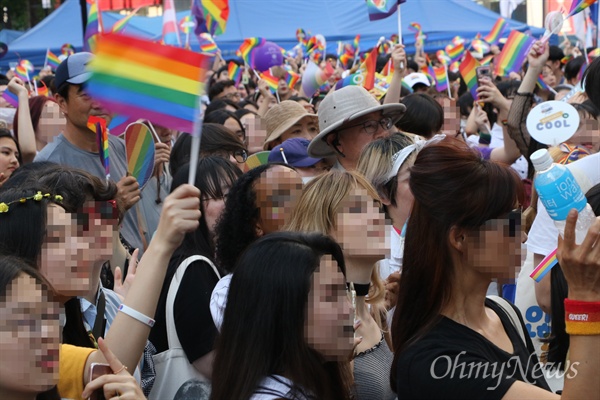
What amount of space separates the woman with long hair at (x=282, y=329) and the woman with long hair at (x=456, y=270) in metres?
0.21

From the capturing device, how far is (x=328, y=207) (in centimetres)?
334

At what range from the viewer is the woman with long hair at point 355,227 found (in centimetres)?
324

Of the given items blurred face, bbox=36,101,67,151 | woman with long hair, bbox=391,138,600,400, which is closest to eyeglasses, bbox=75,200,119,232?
woman with long hair, bbox=391,138,600,400

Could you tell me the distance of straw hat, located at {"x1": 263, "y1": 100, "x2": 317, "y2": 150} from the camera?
6.30 meters

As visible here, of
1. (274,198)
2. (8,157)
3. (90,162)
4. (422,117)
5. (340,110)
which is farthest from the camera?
(422,117)

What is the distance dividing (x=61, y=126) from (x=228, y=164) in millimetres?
1922

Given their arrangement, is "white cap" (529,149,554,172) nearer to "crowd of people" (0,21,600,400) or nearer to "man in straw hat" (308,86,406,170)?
"crowd of people" (0,21,600,400)

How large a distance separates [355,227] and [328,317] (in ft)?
3.28

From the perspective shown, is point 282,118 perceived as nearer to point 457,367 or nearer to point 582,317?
point 457,367

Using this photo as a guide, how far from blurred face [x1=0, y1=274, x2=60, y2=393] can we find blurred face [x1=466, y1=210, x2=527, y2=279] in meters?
1.14

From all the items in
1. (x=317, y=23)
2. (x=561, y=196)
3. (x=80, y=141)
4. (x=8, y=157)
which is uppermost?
(x=561, y=196)

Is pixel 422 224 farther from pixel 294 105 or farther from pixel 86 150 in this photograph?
pixel 294 105

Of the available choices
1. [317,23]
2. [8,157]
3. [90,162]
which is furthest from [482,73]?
[317,23]

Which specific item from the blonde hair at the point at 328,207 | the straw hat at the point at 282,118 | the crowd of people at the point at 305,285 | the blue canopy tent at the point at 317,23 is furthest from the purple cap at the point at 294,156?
the blue canopy tent at the point at 317,23
